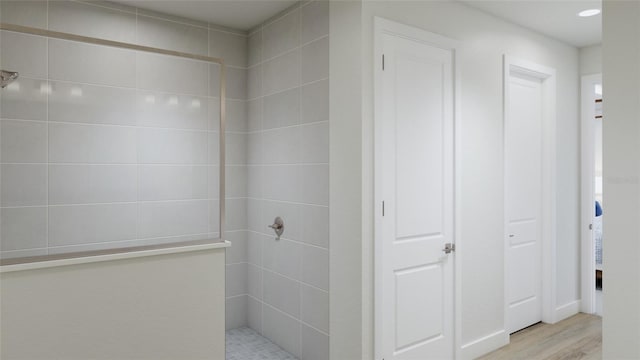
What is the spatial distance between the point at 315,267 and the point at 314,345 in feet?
1.78

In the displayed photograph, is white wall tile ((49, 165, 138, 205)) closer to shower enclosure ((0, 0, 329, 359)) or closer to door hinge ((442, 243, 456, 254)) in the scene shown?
shower enclosure ((0, 0, 329, 359))

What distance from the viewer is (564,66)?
402 centimetres

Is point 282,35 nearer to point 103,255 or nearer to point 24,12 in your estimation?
point 24,12

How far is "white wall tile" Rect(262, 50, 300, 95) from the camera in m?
3.02

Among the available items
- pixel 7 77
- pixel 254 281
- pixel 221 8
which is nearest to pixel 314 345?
pixel 254 281

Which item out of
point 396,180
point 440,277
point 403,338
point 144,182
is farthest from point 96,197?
point 440,277

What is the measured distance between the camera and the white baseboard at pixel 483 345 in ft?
9.80

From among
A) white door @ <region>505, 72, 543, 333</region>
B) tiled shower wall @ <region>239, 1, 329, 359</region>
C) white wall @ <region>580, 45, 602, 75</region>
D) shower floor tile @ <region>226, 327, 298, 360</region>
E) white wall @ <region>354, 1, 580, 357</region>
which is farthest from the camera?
white wall @ <region>580, 45, 602, 75</region>

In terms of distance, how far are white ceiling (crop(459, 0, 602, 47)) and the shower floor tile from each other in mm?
2977

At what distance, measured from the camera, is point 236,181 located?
361cm

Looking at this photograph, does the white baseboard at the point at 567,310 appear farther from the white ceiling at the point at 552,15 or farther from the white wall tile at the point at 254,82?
the white wall tile at the point at 254,82

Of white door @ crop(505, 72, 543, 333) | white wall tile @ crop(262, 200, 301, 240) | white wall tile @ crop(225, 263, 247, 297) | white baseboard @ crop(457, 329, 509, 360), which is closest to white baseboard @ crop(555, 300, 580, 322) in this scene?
white door @ crop(505, 72, 543, 333)

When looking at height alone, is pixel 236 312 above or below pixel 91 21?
below

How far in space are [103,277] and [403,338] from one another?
1799 millimetres
